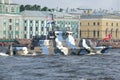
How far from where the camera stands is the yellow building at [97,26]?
173 m

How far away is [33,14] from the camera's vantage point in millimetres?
153625

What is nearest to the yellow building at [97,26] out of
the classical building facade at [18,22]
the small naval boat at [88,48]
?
the classical building facade at [18,22]

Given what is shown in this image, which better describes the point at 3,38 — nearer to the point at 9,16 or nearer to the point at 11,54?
the point at 9,16

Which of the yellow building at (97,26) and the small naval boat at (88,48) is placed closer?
the small naval boat at (88,48)

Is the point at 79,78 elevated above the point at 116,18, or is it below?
above

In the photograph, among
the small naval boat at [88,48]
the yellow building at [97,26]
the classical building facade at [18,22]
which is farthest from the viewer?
the yellow building at [97,26]

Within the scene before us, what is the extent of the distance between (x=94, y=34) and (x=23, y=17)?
29.7 metres

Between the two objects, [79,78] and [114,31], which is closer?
[79,78]

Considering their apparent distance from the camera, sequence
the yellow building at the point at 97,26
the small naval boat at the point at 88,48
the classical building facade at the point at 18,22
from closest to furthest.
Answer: the small naval boat at the point at 88,48
the classical building facade at the point at 18,22
the yellow building at the point at 97,26

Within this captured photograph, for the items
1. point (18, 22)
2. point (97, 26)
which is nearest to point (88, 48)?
point (18, 22)

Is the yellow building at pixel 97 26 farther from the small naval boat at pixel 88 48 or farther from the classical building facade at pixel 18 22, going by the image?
the small naval boat at pixel 88 48

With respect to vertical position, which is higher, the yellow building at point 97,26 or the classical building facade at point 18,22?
the classical building facade at point 18,22

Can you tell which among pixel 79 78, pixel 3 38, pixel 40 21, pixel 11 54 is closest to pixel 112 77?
pixel 79 78

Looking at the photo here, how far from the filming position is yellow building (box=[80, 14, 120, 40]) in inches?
6806
